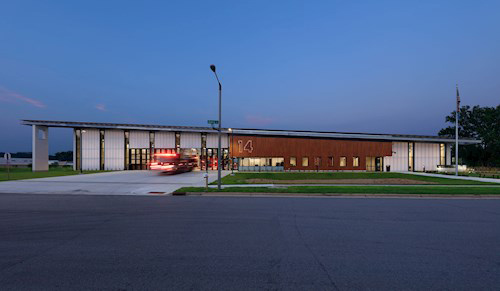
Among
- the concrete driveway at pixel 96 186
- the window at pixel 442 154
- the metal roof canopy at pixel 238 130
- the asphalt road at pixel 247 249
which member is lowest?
the concrete driveway at pixel 96 186

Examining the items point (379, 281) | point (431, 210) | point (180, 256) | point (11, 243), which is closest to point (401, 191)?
point (431, 210)

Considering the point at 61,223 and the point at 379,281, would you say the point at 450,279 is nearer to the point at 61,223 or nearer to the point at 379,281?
the point at 379,281

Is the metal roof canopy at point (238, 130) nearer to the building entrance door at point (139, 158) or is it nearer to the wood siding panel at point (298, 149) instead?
the wood siding panel at point (298, 149)

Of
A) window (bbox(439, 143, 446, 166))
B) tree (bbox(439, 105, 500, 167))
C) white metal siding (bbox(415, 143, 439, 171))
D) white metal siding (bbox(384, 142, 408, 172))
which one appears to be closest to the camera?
white metal siding (bbox(384, 142, 408, 172))

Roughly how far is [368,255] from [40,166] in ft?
154

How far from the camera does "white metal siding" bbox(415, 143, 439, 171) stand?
4028 centimetres

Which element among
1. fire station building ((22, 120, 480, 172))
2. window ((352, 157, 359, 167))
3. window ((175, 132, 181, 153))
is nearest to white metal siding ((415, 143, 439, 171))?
fire station building ((22, 120, 480, 172))

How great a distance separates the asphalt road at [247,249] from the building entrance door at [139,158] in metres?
29.0

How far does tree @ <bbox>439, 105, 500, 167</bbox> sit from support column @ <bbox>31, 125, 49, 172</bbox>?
286ft

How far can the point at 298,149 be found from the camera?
37.3 metres

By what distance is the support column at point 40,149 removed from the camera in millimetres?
35938

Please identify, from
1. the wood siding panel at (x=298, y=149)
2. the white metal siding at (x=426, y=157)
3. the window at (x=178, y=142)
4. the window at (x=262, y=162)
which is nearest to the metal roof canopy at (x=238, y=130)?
the wood siding panel at (x=298, y=149)

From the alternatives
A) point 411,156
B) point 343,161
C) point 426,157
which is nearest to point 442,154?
point 426,157

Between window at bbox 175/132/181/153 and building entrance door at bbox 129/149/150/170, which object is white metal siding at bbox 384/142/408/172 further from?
building entrance door at bbox 129/149/150/170
